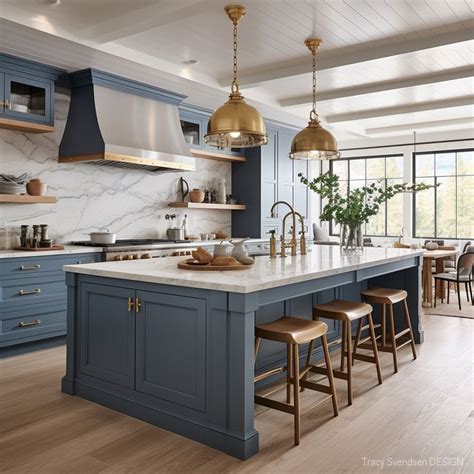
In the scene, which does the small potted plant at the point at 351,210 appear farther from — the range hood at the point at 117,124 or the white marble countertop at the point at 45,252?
the white marble countertop at the point at 45,252

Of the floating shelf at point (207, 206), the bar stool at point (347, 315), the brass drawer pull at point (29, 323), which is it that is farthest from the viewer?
the floating shelf at point (207, 206)

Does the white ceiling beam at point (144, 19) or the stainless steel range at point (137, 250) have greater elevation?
the white ceiling beam at point (144, 19)

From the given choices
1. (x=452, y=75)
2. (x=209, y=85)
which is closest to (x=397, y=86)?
(x=452, y=75)

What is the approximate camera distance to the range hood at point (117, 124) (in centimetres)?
501

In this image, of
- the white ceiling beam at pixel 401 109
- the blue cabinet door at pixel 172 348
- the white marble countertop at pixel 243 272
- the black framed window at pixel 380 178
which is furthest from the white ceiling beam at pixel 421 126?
the blue cabinet door at pixel 172 348

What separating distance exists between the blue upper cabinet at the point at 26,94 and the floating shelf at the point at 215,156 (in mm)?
2100

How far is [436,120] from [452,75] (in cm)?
278

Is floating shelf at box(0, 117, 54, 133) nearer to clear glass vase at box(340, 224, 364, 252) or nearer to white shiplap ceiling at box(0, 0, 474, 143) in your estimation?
white shiplap ceiling at box(0, 0, 474, 143)

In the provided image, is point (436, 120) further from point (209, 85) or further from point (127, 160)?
point (127, 160)

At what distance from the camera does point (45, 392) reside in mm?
3391

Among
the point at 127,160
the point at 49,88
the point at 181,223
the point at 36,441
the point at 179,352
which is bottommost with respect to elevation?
the point at 36,441

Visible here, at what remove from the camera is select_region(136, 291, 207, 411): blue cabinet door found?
8.71 feet

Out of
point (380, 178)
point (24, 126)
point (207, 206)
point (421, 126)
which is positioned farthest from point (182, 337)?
point (380, 178)

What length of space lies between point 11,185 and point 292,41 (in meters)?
2.87
